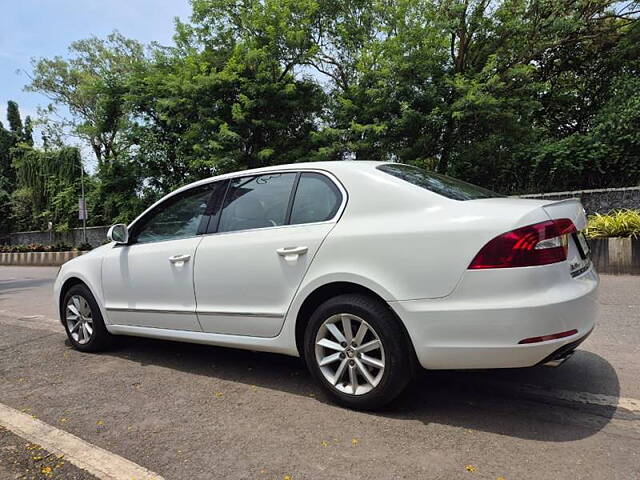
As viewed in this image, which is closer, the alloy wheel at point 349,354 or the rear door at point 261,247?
the alloy wheel at point 349,354

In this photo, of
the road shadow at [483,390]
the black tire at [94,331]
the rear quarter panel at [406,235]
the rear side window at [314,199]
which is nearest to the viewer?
the rear quarter panel at [406,235]

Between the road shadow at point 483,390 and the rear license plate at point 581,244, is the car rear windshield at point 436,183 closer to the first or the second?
the rear license plate at point 581,244

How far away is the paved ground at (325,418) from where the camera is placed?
2.17m

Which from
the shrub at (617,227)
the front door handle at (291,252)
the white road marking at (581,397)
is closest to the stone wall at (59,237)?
the shrub at (617,227)

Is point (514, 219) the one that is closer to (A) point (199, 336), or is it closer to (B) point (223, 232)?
(B) point (223, 232)

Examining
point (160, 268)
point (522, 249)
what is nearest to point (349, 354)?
point (522, 249)

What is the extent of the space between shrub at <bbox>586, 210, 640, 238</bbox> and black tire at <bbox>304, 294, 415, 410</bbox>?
658cm

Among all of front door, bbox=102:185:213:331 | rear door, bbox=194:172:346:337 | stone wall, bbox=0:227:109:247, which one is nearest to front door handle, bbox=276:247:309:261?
rear door, bbox=194:172:346:337

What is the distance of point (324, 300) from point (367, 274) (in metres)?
0.41

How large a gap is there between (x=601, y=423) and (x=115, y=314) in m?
3.81

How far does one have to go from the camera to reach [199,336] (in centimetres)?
351

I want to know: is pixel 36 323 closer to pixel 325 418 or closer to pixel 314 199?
pixel 314 199

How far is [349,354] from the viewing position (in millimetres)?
2746

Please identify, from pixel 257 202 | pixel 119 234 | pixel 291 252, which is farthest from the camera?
pixel 119 234
